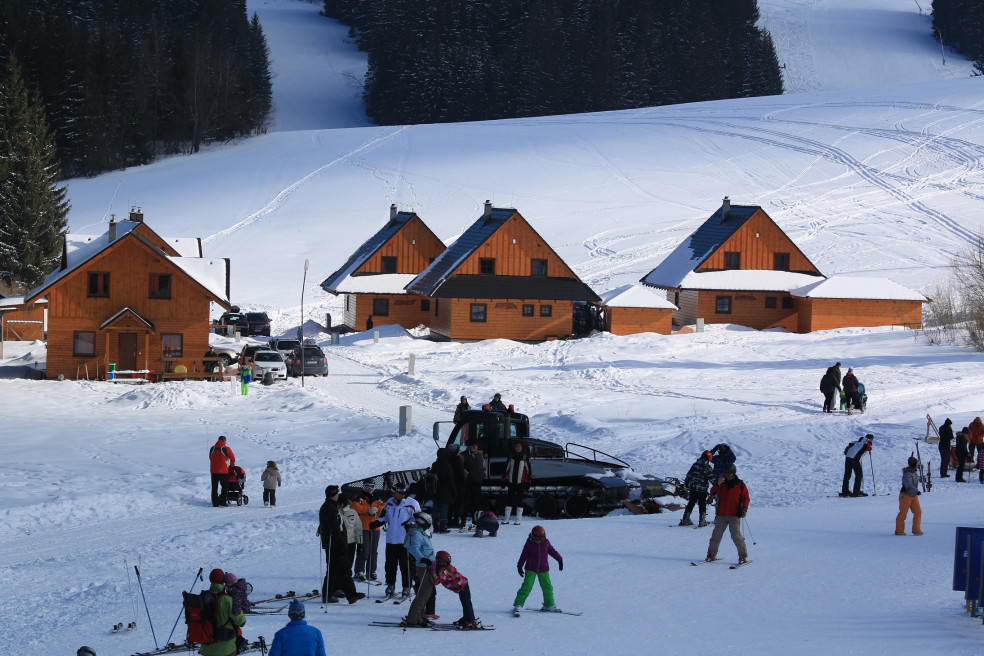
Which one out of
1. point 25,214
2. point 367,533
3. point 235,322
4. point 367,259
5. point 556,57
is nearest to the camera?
point 367,533

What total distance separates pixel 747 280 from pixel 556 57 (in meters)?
83.1

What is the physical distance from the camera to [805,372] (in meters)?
37.1

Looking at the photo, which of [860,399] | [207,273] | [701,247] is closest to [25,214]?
[207,273]

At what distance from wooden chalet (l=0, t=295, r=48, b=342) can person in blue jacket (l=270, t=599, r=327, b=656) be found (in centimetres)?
4292

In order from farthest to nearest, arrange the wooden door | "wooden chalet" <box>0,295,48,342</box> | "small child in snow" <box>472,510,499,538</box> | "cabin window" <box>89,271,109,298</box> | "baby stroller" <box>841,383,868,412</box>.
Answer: "wooden chalet" <box>0,295,48,342</box>
the wooden door
"cabin window" <box>89,271,109,298</box>
"baby stroller" <box>841,383,868,412</box>
"small child in snow" <box>472,510,499,538</box>

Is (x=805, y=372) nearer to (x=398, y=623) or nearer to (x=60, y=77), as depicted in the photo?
(x=398, y=623)

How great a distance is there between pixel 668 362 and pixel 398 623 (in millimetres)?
28544

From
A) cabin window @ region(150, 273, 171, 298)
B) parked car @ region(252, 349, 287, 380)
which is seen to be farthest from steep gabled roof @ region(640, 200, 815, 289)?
cabin window @ region(150, 273, 171, 298)

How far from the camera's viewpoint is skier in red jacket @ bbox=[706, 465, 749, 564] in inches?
574

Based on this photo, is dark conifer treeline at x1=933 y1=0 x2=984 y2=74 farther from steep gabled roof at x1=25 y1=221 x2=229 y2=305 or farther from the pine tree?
steep gabled roof at x1=25 y1=221 x2=229 y2=305

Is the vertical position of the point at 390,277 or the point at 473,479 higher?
the point at 390,277

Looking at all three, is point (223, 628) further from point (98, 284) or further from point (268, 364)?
point (98, 284)

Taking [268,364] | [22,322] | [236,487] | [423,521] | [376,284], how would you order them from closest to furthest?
[423,521] < [236,487] < [268,364] < [22,322] < [376,284]

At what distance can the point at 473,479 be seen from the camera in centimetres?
1714
